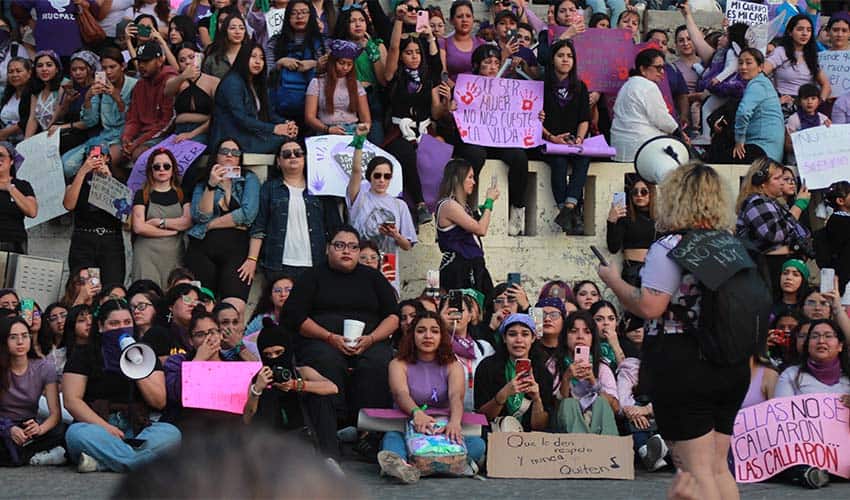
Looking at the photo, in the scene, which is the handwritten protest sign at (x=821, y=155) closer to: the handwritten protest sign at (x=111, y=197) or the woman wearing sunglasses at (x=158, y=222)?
the woman wearing sunglasses at (x=158, y=222)

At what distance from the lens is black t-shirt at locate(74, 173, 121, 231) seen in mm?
11398

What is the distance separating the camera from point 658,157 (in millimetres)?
11867

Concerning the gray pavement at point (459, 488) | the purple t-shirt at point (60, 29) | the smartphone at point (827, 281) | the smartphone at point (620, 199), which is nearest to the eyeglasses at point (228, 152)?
the smartphone at point (620, 199)

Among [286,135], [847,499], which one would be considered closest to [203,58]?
[286,135]

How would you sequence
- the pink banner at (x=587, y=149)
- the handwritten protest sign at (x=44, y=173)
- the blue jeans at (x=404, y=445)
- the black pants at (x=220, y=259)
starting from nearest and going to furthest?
the blue jeans at (x=404, y=445) → the black pants at (x=220, y=259) → the handwritten protest sign at (x=44, y=173) → the pink banner at (x=587, y=149)

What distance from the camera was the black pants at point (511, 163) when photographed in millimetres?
12016

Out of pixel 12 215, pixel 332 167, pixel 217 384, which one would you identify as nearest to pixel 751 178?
pixel 217 384

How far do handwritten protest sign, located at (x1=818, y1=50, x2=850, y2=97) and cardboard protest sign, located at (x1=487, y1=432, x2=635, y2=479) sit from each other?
20.7 ft

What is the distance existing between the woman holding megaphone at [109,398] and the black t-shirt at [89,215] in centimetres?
260

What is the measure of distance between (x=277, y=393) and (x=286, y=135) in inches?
130

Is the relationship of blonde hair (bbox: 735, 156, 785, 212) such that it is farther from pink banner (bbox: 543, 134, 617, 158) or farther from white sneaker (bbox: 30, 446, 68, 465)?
white sneaker (bbox: 30, 446, 68, 465)

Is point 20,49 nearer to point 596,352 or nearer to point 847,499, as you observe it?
point 596,352

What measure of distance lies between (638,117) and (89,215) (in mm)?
4625

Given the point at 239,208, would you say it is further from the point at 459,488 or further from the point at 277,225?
the point at 459,488
